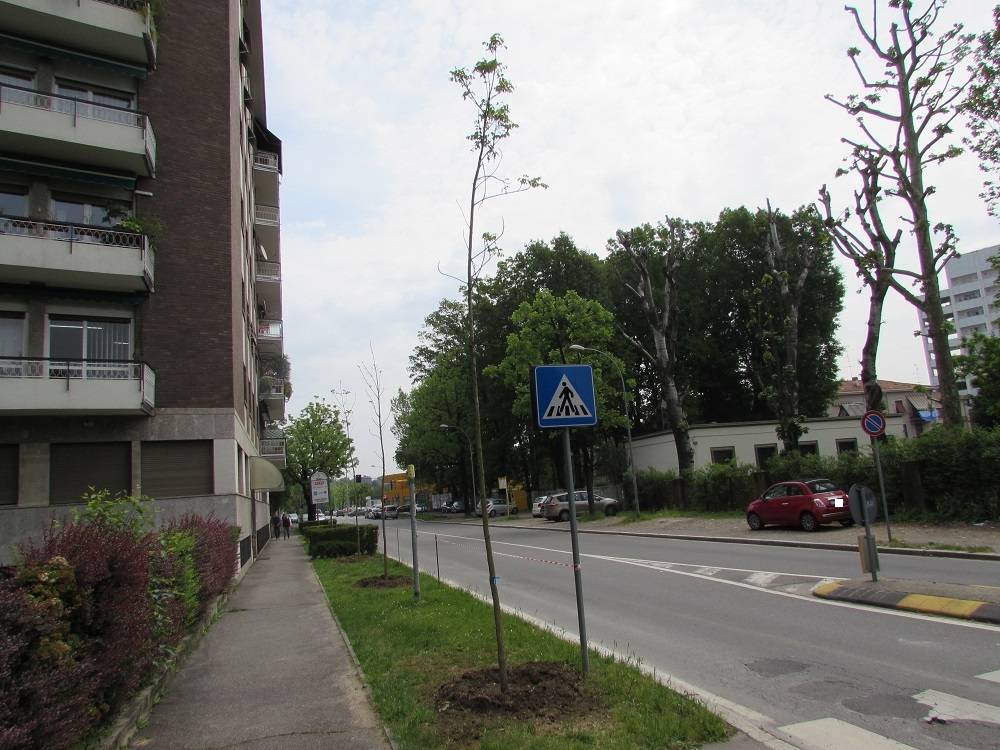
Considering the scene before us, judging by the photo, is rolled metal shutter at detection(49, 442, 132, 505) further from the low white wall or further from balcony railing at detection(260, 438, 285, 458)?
the low white wall

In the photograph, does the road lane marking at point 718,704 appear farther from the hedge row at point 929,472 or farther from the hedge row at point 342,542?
the hedge row at point 929,472

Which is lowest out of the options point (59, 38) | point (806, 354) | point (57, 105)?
point (806, 354)

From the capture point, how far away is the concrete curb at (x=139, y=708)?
491cm

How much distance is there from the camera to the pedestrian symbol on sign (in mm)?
6105

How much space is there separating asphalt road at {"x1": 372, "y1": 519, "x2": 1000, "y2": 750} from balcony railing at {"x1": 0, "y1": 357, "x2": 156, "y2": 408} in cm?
950

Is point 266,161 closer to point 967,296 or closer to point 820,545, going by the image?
point 820,545

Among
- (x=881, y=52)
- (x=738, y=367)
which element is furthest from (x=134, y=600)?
(x=738, y=367)

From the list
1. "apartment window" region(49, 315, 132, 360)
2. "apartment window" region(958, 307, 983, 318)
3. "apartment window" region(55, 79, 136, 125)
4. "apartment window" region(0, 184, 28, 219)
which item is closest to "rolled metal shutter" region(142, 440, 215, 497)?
"apartment window" region(49, 315, 132, 360)

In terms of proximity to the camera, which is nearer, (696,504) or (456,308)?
(696,504)

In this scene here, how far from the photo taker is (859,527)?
778 inches

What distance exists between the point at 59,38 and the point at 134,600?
18.4m

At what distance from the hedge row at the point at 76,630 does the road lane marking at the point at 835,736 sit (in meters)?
4.55

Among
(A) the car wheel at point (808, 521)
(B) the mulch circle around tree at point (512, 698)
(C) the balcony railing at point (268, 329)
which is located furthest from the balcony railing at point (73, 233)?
(A) the car wheel at point (808, 521)

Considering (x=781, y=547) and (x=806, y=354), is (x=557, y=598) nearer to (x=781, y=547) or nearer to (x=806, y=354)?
(x=781, y=547)
